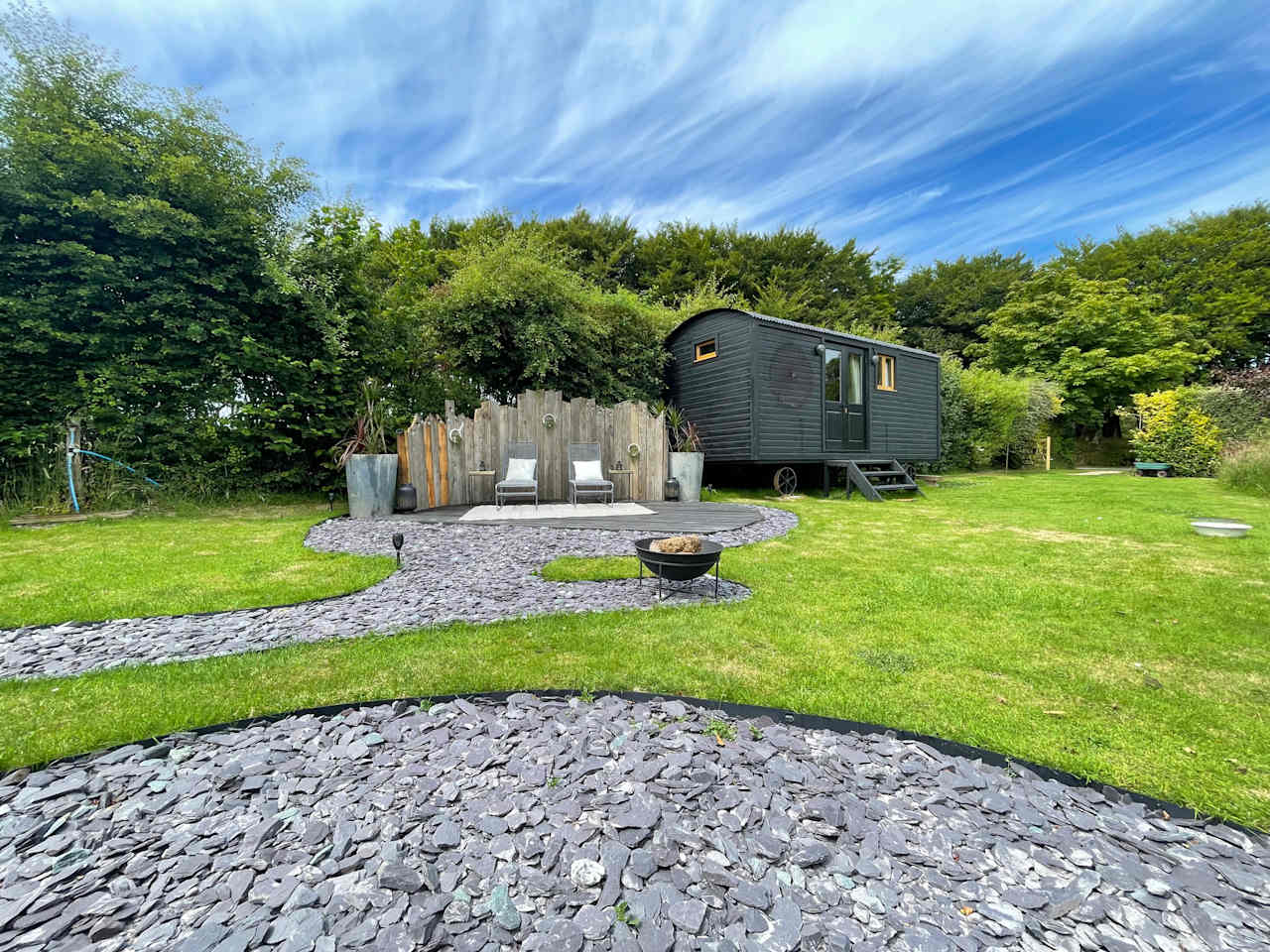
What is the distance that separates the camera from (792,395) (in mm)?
9344

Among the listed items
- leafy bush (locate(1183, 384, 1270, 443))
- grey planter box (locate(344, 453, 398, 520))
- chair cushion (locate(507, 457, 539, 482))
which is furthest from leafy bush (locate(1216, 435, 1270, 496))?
grey planter box (locate(344, 453, 398, 520))

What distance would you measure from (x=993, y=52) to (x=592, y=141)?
7.56 m

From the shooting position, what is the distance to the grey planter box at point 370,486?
638cm

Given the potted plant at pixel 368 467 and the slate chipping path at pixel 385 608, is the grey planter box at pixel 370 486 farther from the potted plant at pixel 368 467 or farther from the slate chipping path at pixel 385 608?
the slate chipping path at pixel 385 608

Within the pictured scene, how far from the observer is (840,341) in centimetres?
997

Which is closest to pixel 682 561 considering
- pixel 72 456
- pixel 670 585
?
pixel 670 585

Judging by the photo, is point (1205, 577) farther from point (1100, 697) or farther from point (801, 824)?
point (801, 824)

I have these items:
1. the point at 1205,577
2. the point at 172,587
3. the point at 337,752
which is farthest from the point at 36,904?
the point at 1205,577

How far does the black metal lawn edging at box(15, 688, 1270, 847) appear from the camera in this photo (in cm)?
146

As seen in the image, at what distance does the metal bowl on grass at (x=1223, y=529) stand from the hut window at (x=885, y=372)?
19.9ft

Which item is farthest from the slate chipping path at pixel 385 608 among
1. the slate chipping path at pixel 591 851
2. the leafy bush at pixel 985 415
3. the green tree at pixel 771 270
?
the green tree at pixel 771 270

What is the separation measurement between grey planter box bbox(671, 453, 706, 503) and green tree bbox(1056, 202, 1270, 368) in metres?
23.9

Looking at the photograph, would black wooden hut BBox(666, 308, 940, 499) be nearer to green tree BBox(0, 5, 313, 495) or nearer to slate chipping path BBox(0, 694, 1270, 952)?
green tree BBox(0, 5, 313, 495)

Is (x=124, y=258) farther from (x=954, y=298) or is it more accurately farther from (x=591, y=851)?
(x=954, y=298)
